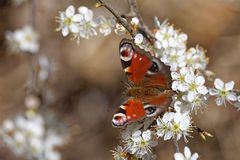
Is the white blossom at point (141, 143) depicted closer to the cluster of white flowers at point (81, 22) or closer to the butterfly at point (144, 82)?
the butterfly at point (144, 82)

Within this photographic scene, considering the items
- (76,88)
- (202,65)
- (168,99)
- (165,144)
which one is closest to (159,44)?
(202,65)

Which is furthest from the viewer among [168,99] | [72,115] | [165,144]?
[72,115]

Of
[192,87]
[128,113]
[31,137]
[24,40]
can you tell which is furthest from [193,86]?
[24,40]

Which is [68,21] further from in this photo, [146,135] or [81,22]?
[146,135]

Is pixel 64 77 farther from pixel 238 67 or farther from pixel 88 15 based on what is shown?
pixel 88 15

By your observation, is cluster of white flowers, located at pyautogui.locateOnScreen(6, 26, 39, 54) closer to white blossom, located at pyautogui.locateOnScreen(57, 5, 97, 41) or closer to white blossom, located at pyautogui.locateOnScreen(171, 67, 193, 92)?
white blossom, located at pyautogui.locateOnScreen(57, 5, 97, 41)

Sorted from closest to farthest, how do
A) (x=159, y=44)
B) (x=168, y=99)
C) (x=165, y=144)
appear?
(x=168, y=99) < (x=159, y=44) < (x=165, y=144)

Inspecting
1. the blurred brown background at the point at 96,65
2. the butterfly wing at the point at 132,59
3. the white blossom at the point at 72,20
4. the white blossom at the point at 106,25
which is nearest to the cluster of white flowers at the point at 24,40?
the blurred brown background at the point at 96,65
